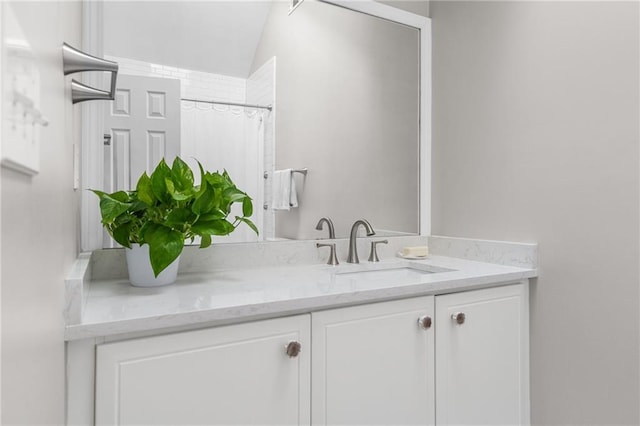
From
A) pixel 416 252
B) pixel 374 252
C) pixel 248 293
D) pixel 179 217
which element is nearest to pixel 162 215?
pixel 179 217

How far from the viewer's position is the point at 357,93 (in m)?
1.94

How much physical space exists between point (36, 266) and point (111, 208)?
2.24ft

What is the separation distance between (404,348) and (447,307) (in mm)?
215

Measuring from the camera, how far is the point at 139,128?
1452mm


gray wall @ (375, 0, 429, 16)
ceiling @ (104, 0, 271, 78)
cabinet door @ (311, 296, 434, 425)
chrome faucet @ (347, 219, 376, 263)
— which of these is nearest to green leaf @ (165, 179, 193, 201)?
cabinet door @ (311, 296, 434, 425)

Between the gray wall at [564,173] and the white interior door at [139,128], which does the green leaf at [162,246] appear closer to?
the white interior door at [139,128]

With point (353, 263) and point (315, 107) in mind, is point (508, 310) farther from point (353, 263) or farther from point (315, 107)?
point (315, 107)

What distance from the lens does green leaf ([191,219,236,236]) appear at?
1.17 m

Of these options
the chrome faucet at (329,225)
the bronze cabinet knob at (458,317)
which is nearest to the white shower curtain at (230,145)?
the chrome faucet at (329,225)

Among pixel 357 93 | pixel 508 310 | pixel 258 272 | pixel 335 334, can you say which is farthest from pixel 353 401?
pixel 357 93

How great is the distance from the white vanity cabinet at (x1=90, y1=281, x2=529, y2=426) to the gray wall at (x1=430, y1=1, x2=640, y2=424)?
17 centimetres

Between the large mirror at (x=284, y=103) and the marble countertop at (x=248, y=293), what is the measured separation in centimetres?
26

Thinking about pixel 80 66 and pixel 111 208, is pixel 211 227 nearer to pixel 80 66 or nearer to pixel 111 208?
pixel 111 208

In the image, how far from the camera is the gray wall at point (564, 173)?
4.27ft
